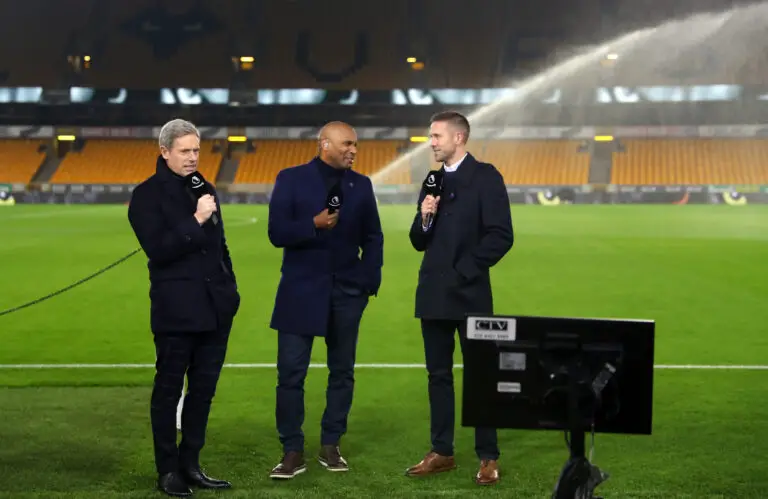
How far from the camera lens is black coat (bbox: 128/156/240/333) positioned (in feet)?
18.8

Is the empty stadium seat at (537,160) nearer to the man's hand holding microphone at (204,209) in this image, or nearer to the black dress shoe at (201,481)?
the black dress shoe at (201,481)

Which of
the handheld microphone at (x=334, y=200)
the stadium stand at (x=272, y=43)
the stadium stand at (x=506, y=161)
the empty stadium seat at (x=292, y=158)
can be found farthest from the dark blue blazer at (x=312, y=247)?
the stadium stand at (x=272, y=43)

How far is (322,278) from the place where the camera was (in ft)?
21.0

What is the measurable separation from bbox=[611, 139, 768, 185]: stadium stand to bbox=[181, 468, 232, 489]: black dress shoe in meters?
53.8

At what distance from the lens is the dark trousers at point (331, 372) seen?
636 cm

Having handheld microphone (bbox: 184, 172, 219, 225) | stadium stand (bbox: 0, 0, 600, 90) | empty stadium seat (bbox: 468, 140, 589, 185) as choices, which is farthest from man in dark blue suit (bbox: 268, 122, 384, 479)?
stadium stand (bbox: 0, 0, 600, 90)

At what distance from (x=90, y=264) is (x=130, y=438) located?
14289mm

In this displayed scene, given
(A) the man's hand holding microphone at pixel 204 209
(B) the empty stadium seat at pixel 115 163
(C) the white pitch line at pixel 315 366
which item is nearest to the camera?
(A) the man's hand holding microphone at pixel 204 209

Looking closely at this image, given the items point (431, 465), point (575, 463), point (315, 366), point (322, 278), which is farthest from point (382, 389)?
point (575, 463)

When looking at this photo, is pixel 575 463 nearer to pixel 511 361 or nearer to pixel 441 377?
pixel 511 361

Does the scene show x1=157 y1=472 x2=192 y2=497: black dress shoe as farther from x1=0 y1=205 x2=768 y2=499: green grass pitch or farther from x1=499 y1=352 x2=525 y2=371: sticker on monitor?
x1=499 y1=352 x2=525 y2=371: sticker on monitor

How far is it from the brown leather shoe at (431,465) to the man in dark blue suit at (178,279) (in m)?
1.15

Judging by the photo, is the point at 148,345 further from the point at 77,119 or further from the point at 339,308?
the point at 77,119

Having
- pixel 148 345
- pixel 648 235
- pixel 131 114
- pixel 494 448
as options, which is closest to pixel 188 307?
pixel 494 448
